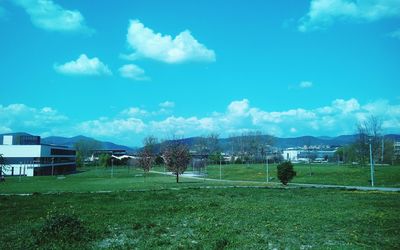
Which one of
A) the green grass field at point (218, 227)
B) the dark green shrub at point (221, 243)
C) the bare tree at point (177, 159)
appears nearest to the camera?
the dark green shrub at point (221, 243)

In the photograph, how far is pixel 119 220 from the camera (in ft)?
68.3

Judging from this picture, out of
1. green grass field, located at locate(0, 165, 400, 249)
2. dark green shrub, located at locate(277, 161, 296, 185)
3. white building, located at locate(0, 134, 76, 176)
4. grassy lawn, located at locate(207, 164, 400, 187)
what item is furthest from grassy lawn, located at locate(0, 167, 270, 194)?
white building, located at locate(0, 134, 76, 176)

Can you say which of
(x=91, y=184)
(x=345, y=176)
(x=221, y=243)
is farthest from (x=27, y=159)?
(x=221, y=243)

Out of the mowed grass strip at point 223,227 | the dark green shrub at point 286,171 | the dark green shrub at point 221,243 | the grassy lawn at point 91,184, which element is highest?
the dark green shrub at point 286,171

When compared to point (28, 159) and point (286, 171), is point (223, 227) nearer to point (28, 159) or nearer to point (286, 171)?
point (286, 171)

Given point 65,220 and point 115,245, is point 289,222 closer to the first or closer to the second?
point 115,245

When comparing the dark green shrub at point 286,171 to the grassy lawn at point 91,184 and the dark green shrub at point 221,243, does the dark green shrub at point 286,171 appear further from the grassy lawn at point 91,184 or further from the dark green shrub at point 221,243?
the dark green shrub at point 221,243

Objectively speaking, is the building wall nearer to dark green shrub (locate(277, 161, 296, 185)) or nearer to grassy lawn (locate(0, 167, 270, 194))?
grassy lawn (locate(0, 167, 270, 194))

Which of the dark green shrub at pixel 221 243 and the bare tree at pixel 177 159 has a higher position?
the bare tree at pixel 177 159

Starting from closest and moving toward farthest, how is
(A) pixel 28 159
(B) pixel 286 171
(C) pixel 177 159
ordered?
(B) pixel 286 171
(C) pixel 177 159
(A) pixel 28 159


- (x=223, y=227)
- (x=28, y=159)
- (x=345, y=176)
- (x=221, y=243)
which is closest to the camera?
(x=221, y=243)

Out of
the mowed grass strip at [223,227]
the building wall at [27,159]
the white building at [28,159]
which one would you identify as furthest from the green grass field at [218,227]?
the building wall at [27,159]

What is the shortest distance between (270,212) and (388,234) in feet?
27.0

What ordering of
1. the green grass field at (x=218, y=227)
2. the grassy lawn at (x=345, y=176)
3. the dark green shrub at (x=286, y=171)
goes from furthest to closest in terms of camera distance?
the grassy lawn at (x=345, y=176), the dark green shrub at (x=286, y=171), the green grass field at (x=218, y=227)
